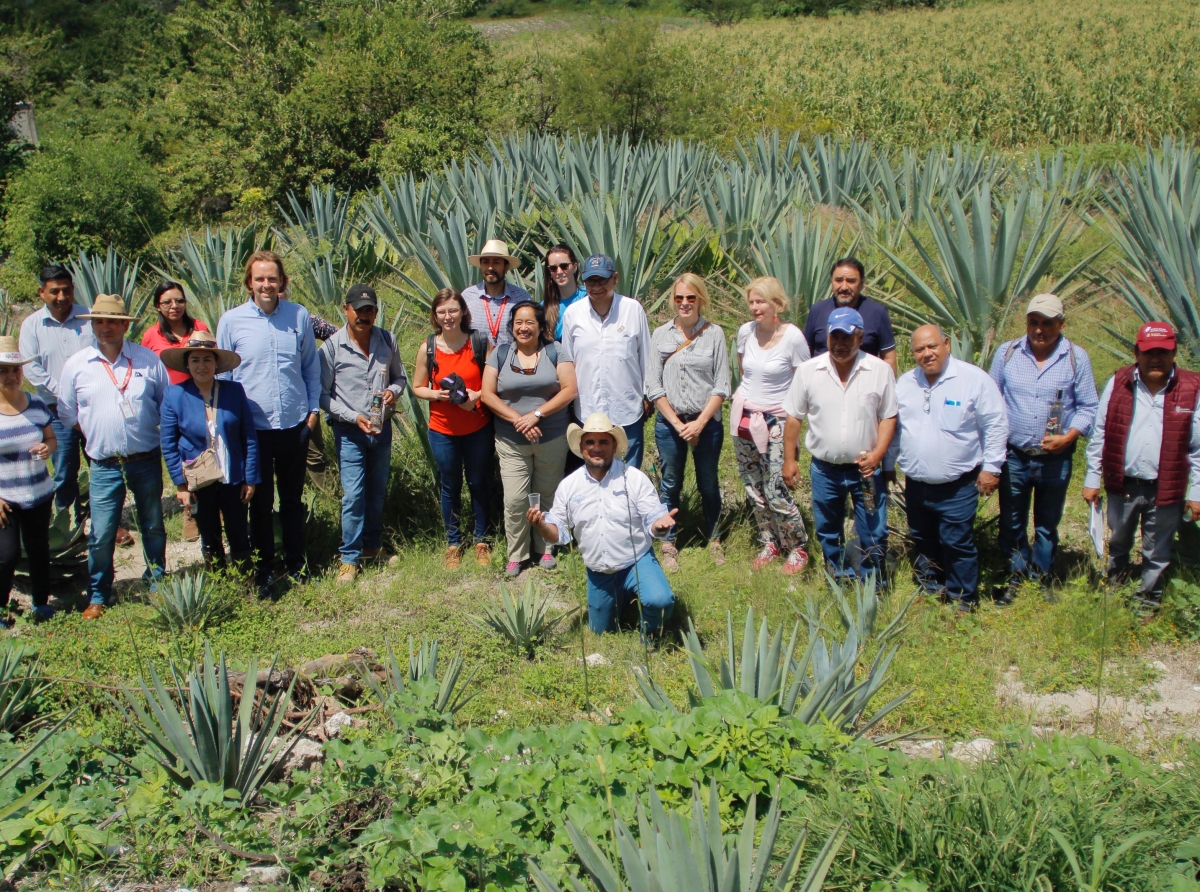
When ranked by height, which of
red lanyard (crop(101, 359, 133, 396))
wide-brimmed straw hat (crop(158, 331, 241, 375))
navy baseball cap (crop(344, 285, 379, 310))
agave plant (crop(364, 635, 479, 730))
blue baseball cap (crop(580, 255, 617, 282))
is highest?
blue baseball cap (crop(580, 255, 617, 282))

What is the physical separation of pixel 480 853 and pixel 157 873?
1.10 meters

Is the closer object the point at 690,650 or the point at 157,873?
the point at 157,873

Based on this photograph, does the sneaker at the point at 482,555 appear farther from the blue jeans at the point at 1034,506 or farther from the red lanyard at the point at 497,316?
the blue jeans at the point at 1034,506

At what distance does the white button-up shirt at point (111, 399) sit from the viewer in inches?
202

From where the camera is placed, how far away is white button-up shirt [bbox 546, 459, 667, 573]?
15.1 feet

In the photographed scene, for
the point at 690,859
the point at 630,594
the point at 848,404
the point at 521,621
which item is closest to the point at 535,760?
the point at 690,859

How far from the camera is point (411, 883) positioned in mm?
2771

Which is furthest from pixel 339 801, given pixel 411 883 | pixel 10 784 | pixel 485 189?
pixel 485 189

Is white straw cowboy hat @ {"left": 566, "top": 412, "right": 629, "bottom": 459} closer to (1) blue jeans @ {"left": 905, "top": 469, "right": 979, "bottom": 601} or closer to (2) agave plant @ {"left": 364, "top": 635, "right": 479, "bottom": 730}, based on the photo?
(2) agave plant @ {"left": 364, "top": 635, "right": 479, "bottom": 730}

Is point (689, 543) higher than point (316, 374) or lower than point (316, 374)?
lower

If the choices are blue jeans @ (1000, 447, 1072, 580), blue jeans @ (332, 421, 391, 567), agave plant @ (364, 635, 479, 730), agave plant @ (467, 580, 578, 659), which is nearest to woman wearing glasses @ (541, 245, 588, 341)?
blue jeans @ (332, 421, 391, 567)

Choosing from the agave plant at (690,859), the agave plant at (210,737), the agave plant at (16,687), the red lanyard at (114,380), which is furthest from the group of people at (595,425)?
the agave plant at (690,859)

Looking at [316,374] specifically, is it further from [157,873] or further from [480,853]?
[480,853]

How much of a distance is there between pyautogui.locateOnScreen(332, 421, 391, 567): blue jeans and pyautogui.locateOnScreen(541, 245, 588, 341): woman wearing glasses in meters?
1.15
